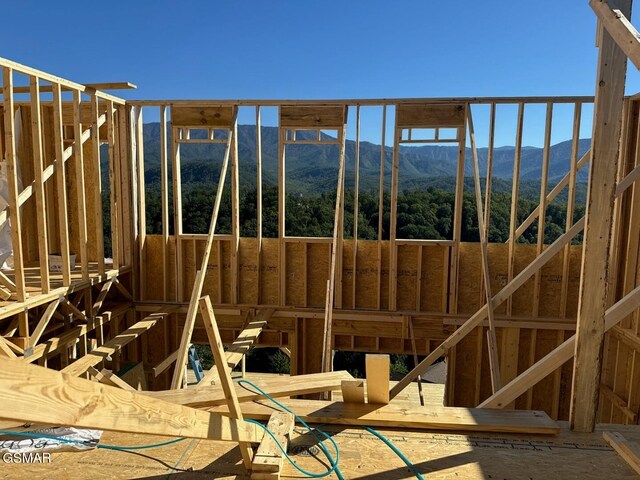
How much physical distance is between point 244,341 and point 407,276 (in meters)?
3.09

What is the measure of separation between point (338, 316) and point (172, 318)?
317 centimetres

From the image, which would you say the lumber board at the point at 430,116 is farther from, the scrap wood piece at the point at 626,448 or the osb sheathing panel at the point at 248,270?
the scrap wood piece at the point at 626,448

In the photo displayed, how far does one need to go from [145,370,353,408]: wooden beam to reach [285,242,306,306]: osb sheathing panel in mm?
4748

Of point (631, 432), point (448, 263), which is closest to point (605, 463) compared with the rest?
point (631, 432)

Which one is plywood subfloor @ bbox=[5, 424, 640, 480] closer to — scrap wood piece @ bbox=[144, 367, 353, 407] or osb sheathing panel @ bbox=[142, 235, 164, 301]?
scrap wood piece @ bbox=[144, 367, 353, 407]

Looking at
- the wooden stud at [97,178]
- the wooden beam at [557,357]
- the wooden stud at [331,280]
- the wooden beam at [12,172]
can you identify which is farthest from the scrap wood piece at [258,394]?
the wooden stud at [97,178]

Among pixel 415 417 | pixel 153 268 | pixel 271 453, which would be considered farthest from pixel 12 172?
pixel 415 417

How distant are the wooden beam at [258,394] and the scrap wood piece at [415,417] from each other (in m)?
0.07

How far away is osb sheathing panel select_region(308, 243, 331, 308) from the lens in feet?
26.9

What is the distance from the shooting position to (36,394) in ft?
4.41

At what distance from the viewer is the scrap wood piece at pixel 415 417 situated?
9.58ft

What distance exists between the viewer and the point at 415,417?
2.99m

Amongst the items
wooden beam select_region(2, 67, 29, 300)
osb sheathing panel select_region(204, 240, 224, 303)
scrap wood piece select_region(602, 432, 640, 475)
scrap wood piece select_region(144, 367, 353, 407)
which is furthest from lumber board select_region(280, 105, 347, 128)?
scrap wood piece select_region(602, 432, 640, 475)

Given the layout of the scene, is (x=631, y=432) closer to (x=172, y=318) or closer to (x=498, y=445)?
(x=498, y=445)
